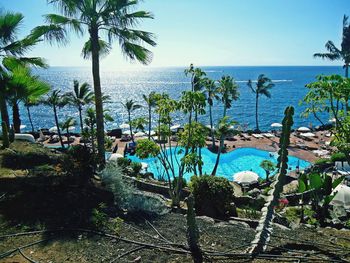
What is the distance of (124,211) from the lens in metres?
8.69

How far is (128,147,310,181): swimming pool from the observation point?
31.3 m

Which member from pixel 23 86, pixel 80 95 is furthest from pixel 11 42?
pixel 80 95

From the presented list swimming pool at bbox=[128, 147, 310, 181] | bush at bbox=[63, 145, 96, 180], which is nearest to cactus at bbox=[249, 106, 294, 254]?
bush at bbox=[63, 145, 96, 180]

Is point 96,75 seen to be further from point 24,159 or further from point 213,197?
point 213,197

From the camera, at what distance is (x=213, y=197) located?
13336 millimetres

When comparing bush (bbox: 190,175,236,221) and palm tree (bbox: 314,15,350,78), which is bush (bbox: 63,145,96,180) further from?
palm tree (bbox: 314,15,350,78)

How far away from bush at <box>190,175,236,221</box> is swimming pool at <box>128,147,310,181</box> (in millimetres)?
16218

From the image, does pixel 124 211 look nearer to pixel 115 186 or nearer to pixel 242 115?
pixel 115 186

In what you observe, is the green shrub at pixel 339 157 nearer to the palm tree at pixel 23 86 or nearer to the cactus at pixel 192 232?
the cactus at pixel 192 232

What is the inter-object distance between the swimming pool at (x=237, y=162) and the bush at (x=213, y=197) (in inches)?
639

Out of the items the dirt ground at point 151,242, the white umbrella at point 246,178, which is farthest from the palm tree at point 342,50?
the dirt ground at point 151,242

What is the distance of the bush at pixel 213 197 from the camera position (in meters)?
13.3

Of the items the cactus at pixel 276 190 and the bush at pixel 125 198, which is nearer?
the cactus at pixel 276 190

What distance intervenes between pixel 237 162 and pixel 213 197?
21.4 metres
